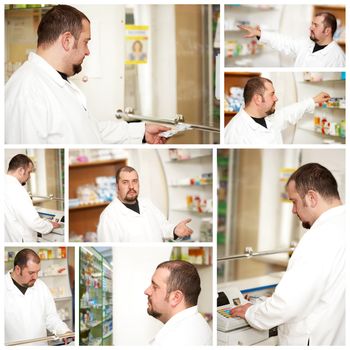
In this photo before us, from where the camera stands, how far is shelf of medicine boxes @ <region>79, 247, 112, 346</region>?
2.67 m

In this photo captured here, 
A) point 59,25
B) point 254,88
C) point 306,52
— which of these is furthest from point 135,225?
point 306,52

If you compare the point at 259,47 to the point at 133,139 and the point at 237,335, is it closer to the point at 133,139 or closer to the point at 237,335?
the point at 133,139

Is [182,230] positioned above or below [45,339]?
above

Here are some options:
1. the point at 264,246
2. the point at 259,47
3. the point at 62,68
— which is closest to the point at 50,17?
the point at 62,68

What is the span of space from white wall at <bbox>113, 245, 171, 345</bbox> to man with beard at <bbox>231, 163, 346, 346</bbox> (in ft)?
1.41

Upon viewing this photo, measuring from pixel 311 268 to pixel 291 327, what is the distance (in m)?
0.28

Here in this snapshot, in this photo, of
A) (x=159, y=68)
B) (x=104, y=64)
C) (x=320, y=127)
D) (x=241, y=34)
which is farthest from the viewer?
(x=241, y=34)

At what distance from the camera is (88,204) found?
3.02m

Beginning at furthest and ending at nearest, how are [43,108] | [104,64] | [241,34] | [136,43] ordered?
1. [241,34]
2. [136,43]
3. [104,64]
4. [43,108]

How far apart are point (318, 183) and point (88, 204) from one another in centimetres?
113

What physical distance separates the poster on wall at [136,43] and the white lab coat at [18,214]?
965 millimetres

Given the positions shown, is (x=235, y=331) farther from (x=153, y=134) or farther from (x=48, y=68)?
(x=48, y=68)

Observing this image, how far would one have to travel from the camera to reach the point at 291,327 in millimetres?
2506

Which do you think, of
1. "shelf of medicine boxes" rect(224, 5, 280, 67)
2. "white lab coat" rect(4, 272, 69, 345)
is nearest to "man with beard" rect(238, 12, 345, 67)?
"white lab coat" rect(4, 272, 69, 345)
